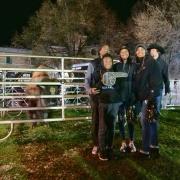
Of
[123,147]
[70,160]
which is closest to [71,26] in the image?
[123,147]

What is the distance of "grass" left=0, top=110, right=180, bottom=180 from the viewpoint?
6.29m

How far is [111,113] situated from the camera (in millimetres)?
6758

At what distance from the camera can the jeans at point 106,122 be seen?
22.1 feet

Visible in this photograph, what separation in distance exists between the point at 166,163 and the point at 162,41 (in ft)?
103

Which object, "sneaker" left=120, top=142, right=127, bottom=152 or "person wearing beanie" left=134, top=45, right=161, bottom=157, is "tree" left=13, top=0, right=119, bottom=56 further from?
"person wearing beanie" left=134, top=45, right=161, bottom=157

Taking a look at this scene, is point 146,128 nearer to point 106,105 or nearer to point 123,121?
point 123,121

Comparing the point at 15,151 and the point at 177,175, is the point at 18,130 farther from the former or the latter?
the point at 177,175

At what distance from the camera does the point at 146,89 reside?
22.8 feet

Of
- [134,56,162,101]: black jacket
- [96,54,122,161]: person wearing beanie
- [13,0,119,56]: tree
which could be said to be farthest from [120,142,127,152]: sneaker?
[13,0,119,56]: tree

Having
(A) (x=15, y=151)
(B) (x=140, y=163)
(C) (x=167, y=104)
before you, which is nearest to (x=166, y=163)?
(B) (x=140, y=163)

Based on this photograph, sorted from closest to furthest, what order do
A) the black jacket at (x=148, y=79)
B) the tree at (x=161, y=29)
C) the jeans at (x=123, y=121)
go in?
the black jacket at (x=148, y=79)
the jeans at (x=123, y=121)
the tree at (x=161, y=29)

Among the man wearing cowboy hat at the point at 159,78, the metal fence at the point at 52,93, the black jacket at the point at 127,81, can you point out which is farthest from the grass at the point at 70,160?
the black jacket at the point at 127,81

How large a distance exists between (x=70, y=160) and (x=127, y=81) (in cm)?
164

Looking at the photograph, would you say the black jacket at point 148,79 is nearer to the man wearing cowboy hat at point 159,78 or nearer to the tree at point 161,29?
the man wearing cowboy hat at point 159,78
